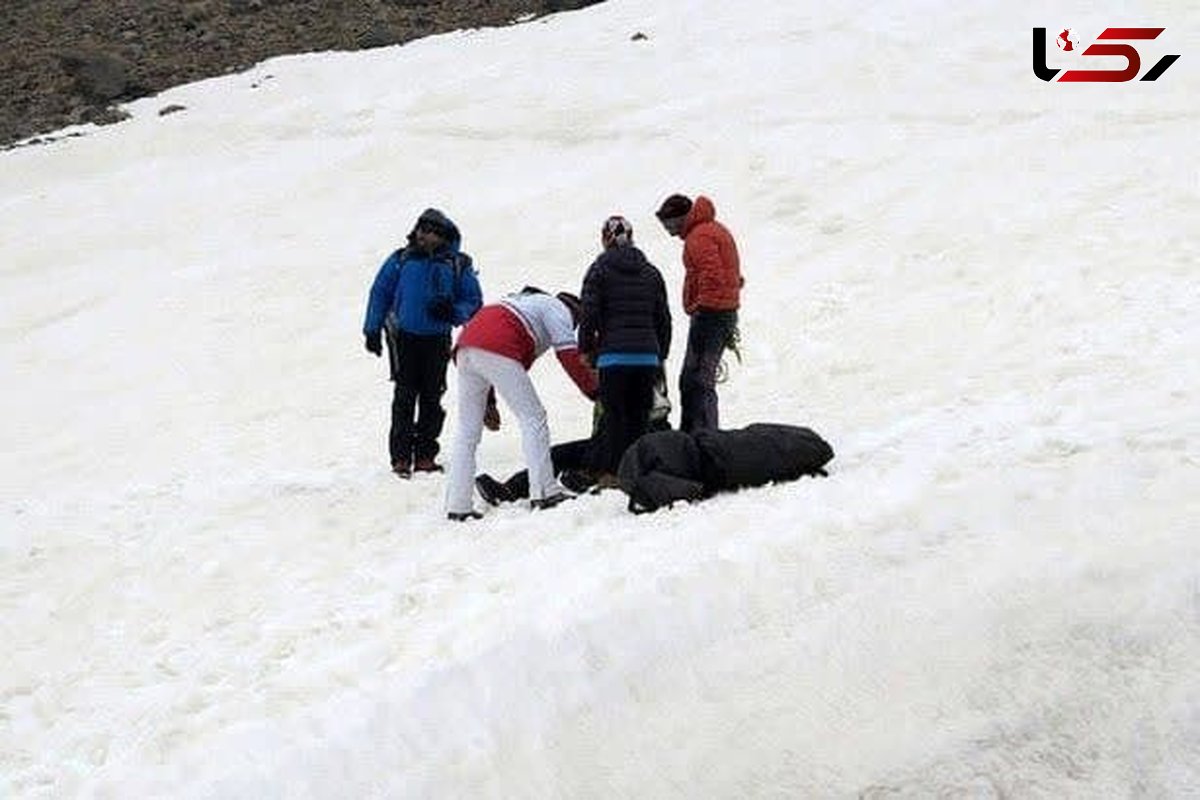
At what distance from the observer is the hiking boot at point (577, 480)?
27.3ft

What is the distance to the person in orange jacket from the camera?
864 centimetres

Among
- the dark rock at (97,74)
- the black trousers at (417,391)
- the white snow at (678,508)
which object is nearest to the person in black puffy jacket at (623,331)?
the white snow at (678,508)

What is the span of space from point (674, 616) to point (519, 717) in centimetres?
76

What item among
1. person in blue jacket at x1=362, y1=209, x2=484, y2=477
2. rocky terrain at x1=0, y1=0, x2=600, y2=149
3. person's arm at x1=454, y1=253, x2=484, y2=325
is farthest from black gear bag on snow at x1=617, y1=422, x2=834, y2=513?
rocky terrain at x1=0, y1=0, x2=600, y2=149

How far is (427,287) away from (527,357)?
5.84ft

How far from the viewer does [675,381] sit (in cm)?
1187

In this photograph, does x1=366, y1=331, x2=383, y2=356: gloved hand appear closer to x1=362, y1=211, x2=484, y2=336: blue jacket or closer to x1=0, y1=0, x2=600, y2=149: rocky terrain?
x1=362, y1=211, x2=484, y2=336: blue jacket

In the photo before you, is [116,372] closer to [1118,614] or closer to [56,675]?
[56,675]

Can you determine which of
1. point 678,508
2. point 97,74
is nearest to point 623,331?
point 678,508

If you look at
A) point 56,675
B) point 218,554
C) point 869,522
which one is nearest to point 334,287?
point 218,554

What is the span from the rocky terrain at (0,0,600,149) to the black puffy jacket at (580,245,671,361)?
2655cm
